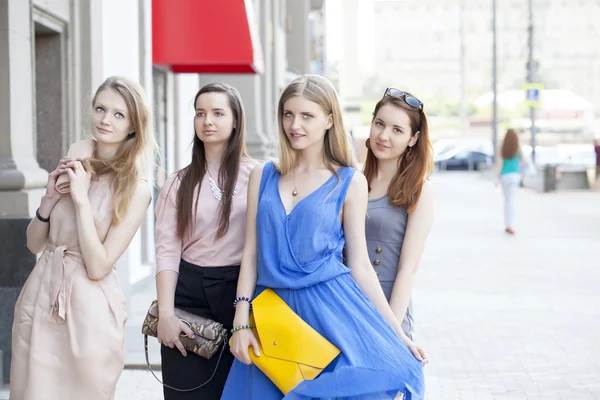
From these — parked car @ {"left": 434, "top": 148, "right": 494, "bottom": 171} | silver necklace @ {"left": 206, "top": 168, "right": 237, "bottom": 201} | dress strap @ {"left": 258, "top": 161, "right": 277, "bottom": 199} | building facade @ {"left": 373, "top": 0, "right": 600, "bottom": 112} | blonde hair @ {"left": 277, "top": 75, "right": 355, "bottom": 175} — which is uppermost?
building facade @ {"left": 373, "top": 0, "right": 600, "bottom": 112}

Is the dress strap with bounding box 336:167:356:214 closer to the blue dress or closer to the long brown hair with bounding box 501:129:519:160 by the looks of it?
the blue dress

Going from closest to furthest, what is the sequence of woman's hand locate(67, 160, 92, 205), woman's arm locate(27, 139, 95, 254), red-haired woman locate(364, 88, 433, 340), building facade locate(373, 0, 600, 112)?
woman's hand locate(67, 160, 92, 205) < woman's arm locate(27, 139, 95, 254) < red-haired woman locate(364, 88, 433, 340) < building facade locate(373, 0, 600, 112)

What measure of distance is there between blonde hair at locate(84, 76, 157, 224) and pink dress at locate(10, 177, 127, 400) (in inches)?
2.6

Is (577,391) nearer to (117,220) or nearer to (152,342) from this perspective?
(152,342)

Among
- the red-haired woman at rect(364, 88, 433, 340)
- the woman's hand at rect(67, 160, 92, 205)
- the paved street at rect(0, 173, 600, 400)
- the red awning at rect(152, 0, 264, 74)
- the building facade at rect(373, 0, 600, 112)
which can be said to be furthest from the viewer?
the building facade at rect(373, 0, 600, 112)

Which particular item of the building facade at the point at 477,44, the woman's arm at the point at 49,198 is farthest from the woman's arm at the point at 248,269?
the building facade at the point at 477,44

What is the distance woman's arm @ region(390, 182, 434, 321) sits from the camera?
13.1ft

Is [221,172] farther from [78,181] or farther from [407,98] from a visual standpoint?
[407,98]

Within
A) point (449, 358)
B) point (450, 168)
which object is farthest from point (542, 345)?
point (450, 168)

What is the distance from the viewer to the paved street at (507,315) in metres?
6.98

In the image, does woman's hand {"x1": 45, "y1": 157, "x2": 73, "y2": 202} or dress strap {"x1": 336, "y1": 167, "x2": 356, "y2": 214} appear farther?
woman's hand {"x1": 45, "y1": 157, "x2": 73, "y2": 202}

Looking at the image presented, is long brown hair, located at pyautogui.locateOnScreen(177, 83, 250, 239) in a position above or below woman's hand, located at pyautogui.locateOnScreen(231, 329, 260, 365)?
above

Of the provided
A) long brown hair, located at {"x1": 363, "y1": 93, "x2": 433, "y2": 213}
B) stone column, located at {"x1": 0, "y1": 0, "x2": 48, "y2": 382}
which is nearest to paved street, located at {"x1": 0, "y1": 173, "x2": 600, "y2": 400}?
stone column, located at {"x1": 0, "y1": 0, "x2": 48, "y2": 382}

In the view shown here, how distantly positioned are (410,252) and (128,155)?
1.25 m
